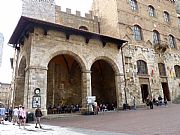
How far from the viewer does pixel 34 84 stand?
13.9 meters

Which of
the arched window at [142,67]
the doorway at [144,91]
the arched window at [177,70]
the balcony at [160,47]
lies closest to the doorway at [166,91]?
the arched window at [177,70]

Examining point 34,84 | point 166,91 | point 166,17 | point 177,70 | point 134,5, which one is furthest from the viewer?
point 166,17

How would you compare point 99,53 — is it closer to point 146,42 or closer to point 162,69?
point 146,42

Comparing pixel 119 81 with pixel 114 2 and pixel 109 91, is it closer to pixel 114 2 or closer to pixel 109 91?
pixel 109 91

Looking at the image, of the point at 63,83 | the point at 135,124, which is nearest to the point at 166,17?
the point at 63,83

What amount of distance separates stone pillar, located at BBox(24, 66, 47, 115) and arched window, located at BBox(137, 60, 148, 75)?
10.9 m

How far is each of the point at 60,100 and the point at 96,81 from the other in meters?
4.76

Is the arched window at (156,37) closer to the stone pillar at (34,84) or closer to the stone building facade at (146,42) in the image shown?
the stone building facade at (146,42)

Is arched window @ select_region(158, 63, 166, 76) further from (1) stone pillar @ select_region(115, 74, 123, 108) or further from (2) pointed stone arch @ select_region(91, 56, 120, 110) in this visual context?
(1) stone pillar @ select_region(115, 74, 123, 108)

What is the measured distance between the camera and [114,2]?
73.2 feet

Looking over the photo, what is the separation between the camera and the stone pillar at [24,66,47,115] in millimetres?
13469

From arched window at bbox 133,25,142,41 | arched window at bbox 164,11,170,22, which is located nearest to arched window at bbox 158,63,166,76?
arched window at bbox 133,25,142,41

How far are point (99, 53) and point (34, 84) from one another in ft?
22.9

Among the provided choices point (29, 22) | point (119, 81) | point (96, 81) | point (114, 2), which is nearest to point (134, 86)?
point (119, 81)
